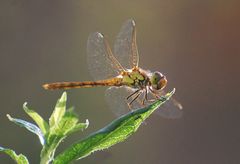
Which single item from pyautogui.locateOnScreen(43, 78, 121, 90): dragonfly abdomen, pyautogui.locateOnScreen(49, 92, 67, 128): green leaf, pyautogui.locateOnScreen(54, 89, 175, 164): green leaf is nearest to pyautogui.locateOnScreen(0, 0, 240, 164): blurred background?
pyautogui.locateOnScreen(43, 78, 121, 90): dragonfly abdomen

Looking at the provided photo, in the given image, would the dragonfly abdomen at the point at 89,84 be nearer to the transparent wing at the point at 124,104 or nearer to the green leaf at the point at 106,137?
the transparent wing at the point at 124,104

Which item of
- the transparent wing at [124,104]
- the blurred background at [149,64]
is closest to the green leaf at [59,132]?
the transparent wing at [124,104]

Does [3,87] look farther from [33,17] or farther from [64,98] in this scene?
[64,98]

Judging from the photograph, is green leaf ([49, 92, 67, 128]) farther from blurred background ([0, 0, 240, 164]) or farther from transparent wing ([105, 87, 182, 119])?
blurred background ([0, 0, 240, 164])

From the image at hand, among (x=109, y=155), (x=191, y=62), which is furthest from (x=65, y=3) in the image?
(x=109, y=155)

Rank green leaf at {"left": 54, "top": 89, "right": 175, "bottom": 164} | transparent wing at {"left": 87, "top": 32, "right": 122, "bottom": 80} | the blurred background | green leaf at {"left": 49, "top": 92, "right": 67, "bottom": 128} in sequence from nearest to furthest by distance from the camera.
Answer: green leaf at {"left": 54, "top": 89, "right": 175, "bottom": 164}, green leaf at {"left": 49, "top": 92, "right": 67, "bottom": 128}, transparent wing at {"left": 87, "top": 32, "right": 122, "bottom": 80}, the blurred background

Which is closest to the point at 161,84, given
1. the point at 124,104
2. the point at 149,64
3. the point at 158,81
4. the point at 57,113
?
the point at 158,81

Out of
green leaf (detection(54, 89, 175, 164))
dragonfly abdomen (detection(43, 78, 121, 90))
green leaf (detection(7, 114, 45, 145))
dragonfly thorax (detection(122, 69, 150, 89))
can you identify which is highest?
green leaf (detection(7, 114, 45, 145))
